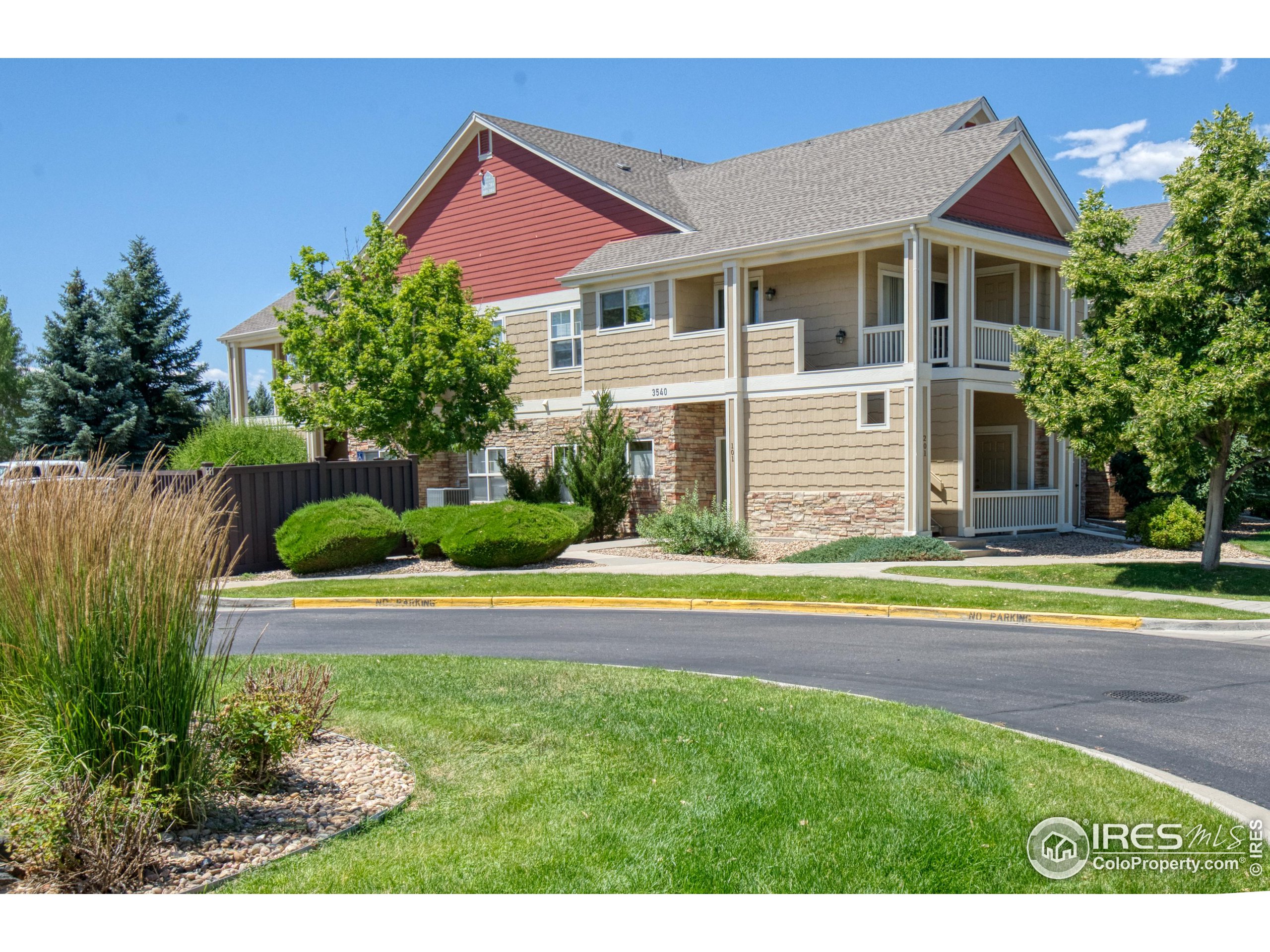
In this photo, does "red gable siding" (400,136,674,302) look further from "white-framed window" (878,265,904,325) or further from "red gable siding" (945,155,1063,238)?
"red gable siding" (945,155,1063,238)

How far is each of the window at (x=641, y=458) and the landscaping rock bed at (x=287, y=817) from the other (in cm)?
1829

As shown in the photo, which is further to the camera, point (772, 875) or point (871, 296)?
point (871, 296)

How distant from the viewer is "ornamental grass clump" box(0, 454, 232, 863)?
16.6ft

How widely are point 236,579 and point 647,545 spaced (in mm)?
8153

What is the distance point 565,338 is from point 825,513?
8974mm

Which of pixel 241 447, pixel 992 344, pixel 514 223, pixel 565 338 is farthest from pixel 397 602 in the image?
pixel 514 223

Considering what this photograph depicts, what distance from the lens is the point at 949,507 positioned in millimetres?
22578

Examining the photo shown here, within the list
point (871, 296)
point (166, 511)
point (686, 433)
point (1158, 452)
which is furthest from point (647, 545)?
point (166, 511)

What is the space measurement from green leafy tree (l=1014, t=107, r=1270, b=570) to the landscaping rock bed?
12788 mm

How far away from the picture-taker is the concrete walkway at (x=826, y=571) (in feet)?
50.3

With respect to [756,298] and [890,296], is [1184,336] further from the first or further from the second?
[756,298]

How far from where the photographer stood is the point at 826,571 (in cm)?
1809

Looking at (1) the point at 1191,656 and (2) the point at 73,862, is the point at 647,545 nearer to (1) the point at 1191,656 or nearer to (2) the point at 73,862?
(1) the point at 1191,656

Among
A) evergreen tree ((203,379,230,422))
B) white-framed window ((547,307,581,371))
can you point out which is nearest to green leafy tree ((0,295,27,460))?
evergreen tree ((203,379,230,422))
